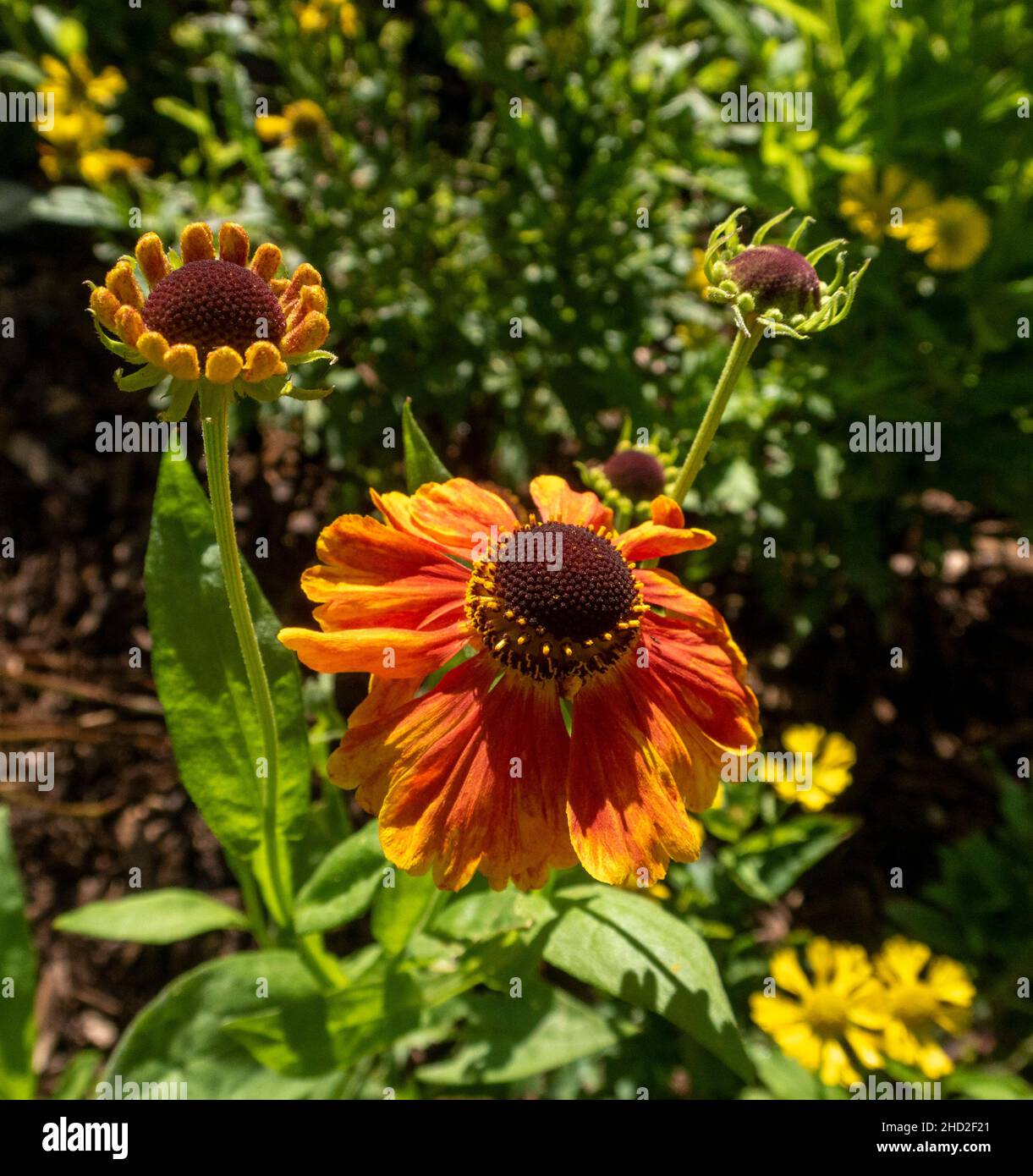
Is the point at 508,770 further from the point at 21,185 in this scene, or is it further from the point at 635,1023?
the point at 21,185

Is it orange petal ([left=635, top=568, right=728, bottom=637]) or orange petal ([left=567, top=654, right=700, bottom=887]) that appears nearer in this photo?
orange petal ([left=567, top=654, right=700, bottom=887])

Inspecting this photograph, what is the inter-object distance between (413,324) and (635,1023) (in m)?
1.86

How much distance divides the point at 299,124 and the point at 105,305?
1.85 m

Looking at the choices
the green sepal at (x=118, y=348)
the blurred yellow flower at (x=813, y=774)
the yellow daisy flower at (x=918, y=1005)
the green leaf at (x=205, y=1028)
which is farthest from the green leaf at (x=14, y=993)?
the yellow daisy flower at (x=918, y=1005)

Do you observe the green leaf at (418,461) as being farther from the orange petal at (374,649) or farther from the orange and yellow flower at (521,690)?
the orange petal at (374,649)

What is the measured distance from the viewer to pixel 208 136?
2859 millimetres

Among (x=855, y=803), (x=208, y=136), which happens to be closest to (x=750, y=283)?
(x=855, y=803)

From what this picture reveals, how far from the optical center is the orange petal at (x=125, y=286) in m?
0.94

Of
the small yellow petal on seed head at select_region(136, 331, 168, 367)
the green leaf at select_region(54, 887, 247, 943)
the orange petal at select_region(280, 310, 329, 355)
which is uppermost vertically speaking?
the orange petal at select_region(280, 310, 329, 355)

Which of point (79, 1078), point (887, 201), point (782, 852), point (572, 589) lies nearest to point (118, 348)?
point (572, 589)

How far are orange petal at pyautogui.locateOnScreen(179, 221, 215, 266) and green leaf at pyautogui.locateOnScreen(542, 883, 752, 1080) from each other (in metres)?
1.00

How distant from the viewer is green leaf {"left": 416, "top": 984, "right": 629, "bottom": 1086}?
69.2 inches

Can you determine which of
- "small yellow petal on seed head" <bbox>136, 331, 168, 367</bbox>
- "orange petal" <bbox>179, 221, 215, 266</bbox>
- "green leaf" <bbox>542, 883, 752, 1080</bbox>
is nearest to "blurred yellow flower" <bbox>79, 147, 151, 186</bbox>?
"orange petal" <bbox>179, 221, 215, 266</bbox>

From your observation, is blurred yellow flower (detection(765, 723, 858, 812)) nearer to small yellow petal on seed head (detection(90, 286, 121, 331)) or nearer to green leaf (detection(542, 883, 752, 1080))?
green leaf (detection(542, 883, 752, 1080))
